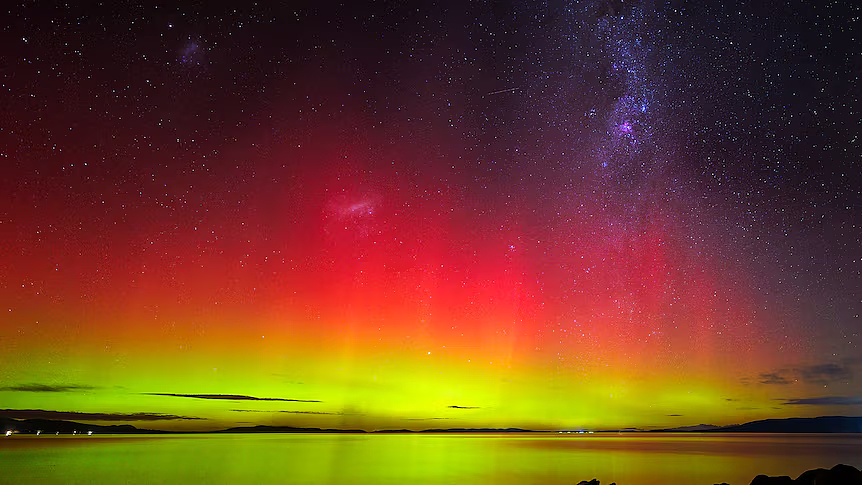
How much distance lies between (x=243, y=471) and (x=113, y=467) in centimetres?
904

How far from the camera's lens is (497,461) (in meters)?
43.7

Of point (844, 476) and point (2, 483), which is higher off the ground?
point (844, 476)

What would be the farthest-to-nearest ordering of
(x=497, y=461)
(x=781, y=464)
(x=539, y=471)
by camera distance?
1. (x=497, y=461)
2. (x=781, y=464)
3. (x=539, y=471)

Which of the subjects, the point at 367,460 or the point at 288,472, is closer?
the point at 288,472

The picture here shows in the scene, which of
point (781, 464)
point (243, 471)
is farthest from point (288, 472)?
point (781, 464)

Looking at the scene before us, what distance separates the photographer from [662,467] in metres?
37.1

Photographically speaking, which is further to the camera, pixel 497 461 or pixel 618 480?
pixel 497 461

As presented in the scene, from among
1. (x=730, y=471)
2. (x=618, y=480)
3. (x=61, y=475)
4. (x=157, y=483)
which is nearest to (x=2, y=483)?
(x=61, y=475)

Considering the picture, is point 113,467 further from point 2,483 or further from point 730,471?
point 730,471

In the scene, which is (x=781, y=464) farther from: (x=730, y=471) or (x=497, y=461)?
(x=497, y=461)

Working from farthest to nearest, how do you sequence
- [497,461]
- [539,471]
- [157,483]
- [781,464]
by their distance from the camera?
[497,461]
[781,464]
[539,471]
[157,483]

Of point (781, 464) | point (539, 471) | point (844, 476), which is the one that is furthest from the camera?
point (781, 464)

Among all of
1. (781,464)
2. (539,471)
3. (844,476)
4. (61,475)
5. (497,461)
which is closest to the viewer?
(844,476)

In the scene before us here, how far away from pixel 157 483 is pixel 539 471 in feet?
66.0
